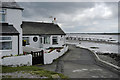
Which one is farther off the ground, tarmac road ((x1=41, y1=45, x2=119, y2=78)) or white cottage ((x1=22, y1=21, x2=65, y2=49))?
white cottage ((x1=22, y1=21, x2=65, y2=49))

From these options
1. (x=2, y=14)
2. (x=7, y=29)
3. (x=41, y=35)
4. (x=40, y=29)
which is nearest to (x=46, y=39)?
(x=41, y=35)

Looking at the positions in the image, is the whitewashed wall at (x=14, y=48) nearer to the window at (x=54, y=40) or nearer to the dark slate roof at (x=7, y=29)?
the dark slate roof at (x=7, y=29)

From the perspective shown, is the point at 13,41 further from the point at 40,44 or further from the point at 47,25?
the point at 47,25

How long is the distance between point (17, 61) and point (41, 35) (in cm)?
1259

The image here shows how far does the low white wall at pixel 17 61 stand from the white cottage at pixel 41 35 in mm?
10127

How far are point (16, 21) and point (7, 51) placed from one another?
13.2 ft

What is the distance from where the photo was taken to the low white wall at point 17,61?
1010 cm

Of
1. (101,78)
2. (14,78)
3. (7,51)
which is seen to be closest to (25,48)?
(7,51)

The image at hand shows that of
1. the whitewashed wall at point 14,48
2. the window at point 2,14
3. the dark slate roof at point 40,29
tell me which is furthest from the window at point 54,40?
the window at point 2,14

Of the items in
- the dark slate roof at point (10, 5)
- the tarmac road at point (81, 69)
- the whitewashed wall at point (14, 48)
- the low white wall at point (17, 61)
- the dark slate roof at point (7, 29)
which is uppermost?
the dark slate roof at point (10, 5)

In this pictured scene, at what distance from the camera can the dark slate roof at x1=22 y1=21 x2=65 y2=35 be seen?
73.5 feet

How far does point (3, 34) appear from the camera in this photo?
11.9m

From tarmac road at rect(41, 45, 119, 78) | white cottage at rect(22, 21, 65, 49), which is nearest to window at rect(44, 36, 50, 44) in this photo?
white cottage at rect(22, 21, 65, 49)

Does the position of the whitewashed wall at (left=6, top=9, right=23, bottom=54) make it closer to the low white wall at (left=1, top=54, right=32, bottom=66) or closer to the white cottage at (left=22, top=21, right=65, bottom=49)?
the low white wall at (left=1, top=54, right=32, bottom=66)
